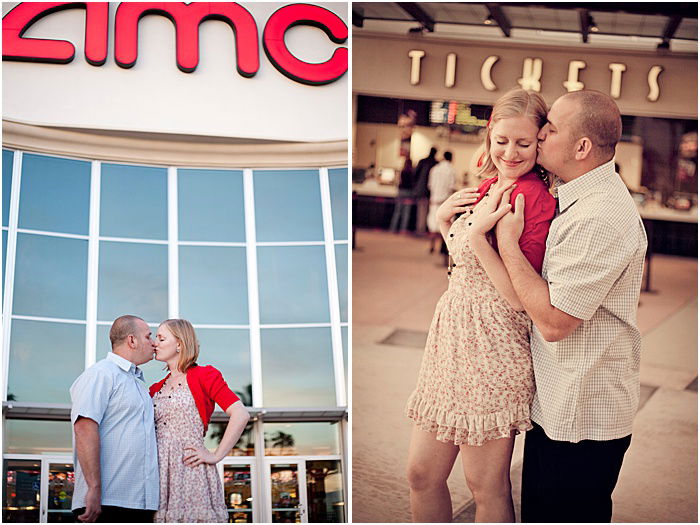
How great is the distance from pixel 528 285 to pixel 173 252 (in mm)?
1801

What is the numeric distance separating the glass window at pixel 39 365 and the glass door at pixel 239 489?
73cm

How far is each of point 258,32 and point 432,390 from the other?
6.23 feet

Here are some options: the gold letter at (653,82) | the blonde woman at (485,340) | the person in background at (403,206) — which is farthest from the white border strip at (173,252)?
the person in background at (403,206)

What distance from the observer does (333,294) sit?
3.95m

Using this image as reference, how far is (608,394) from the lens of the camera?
2719 mm

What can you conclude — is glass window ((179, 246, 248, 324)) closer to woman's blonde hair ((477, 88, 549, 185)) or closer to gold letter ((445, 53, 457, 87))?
woman's blonde hair ((477, 88, 549, 185))

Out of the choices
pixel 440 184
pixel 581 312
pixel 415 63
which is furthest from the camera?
pixel 440 184

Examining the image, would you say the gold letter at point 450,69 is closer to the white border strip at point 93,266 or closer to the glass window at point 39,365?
the white border strip at point 93,266

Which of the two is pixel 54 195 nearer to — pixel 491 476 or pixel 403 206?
pixel 491 476

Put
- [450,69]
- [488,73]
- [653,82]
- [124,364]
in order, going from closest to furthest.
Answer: [124,364], [653,82], [488,73], [450,69]

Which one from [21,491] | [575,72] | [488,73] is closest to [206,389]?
[21,491]

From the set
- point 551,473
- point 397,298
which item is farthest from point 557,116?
point 397,298

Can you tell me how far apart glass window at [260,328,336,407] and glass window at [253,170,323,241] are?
0.43m

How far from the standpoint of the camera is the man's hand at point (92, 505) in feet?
10.8
